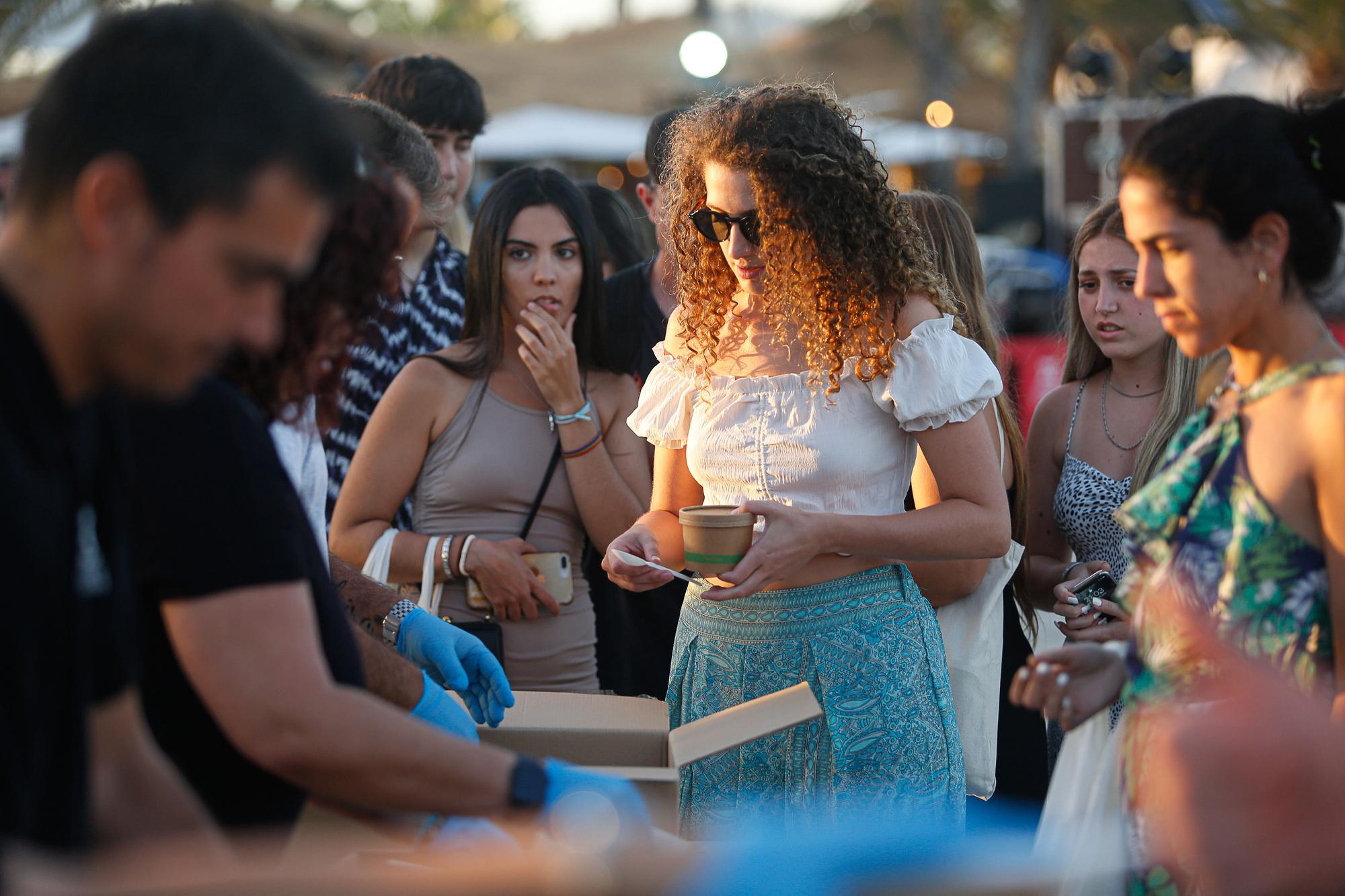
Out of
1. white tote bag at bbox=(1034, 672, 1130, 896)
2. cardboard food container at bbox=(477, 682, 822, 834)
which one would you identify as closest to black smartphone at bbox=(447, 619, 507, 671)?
cardboard food container at bbox=(477, 682, 822, 834)

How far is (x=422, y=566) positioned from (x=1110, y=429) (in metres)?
1.78

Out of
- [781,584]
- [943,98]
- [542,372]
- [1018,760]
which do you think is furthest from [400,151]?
[943,98]

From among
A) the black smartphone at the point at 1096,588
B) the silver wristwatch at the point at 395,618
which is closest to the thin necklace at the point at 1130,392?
the black smartphone at the point at 1096,588

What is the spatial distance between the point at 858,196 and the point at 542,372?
1.10 metres

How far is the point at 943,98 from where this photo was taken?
22438 mm

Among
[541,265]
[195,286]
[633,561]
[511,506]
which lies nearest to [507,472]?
[511,506]

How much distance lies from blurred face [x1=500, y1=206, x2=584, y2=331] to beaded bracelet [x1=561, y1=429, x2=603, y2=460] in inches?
15.7

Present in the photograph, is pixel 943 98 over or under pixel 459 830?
over

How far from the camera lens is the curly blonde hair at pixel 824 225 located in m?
2.44

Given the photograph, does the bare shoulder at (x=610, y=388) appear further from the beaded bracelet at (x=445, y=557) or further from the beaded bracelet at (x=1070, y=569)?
the beaded bracelet at (x=1070, y=569)

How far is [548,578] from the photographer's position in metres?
3.19

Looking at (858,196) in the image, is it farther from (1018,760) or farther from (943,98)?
(943,98)

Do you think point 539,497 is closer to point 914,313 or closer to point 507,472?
point 507,472

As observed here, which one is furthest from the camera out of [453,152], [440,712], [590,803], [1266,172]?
[453,152]
